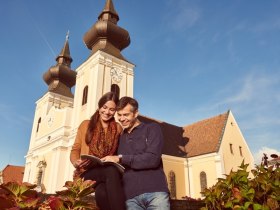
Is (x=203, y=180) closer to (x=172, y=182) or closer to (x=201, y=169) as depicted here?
(x=201, y=169)

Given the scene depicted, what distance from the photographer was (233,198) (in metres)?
3.52

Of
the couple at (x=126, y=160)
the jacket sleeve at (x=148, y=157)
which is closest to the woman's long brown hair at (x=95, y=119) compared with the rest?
the couple at (x=126, y=160)

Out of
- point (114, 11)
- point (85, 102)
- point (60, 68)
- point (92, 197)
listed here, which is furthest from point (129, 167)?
point (60, 68)

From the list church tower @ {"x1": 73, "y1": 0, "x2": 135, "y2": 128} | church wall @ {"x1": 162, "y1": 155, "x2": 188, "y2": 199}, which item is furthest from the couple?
church wall @ {"x1": 162, "y1": 155, "x2": 188, "y2": 199}

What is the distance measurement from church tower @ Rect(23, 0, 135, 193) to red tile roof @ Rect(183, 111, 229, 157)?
8088 mm

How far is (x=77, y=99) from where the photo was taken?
25844mm

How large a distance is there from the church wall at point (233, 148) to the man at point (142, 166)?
78.0 feet

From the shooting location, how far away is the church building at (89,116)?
80.3 ft

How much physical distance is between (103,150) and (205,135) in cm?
2631

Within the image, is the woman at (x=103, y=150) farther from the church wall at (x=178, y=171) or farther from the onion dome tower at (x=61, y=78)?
the onion dome tower at (x=61, y=78)

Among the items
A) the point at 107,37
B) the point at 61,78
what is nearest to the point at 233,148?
the point at 107,37

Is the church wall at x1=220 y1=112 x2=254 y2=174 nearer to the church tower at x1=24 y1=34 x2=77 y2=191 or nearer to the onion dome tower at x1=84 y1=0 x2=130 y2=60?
the onion dome tower at x1=84 y1=0 x2=130 y2=60

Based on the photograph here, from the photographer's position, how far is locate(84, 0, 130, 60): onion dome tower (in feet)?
90.5

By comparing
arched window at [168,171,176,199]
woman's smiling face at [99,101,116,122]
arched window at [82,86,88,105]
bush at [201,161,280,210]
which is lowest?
bush at [201,161,280,210]
